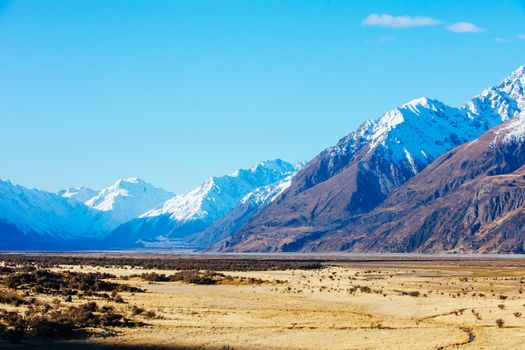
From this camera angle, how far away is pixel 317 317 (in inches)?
2457

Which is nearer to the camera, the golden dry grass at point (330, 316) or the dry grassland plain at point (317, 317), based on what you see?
the dry grassland plain at point (317, 317)

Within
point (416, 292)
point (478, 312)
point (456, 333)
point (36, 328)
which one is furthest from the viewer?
point (416, 292)

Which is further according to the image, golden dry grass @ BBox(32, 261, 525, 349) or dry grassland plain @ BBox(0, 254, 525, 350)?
golden dry grass @ BBox(32, 261, 525, 349)

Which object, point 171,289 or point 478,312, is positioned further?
point 171,289

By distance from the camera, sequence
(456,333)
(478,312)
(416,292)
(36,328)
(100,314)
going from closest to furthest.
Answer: (36,328), (456,333), (100,314), (478,312), (416,292)

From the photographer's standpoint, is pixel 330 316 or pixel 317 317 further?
pixel 330 316

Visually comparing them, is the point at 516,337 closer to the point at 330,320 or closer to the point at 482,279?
the point at 330,320

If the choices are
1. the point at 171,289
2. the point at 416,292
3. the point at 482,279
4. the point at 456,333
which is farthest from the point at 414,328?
the point at 482,279

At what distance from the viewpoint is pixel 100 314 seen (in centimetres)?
5803

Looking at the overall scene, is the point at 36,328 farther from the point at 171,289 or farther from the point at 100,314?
the point at 171,289

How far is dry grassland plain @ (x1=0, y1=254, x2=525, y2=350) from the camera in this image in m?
49.5

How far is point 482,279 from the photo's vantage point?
110812 mm

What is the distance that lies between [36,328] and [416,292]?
44388mm

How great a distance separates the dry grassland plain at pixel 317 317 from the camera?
49.5m
